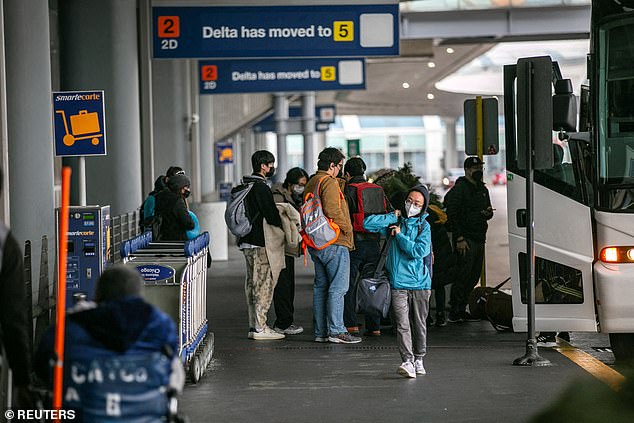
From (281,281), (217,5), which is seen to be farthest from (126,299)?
(217,5)

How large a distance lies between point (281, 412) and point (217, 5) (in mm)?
8427

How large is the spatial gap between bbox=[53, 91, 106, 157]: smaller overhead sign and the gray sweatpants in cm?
347

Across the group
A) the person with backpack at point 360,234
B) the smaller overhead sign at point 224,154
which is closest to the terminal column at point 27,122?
the person with backpack at point 360,234

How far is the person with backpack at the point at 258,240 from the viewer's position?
11.9 meters

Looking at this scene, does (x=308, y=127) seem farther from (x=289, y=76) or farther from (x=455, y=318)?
(x=455, y=318)

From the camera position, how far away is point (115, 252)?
13820 millimetres

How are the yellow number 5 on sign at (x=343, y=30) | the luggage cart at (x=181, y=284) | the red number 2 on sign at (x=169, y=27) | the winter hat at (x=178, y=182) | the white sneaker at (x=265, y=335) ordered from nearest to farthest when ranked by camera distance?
the luggage cart at (x=181, y=284)
the winter hat at (x=178, y=182)
the white sneaker at (x=265, y=335)
the red number 2 on sign at (x=169, y=27)
the yellow number 5 on sign at (x=343, y=30)

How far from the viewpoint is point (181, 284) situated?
8.88m

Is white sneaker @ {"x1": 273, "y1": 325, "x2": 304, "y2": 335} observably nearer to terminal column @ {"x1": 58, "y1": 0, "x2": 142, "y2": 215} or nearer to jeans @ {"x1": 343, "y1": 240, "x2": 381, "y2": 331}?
jeans @ {"x1": 343, "y1": 240, "x2": 381, "y2": 331}

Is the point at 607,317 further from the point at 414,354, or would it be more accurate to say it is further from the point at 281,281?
the point at 281,281

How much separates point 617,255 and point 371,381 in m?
2.27

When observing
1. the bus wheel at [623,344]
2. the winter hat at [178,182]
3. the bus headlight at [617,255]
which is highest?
the winter hat at [178,182]

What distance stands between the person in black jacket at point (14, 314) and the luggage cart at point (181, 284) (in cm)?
353

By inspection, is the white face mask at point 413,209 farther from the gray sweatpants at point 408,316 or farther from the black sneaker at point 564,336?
the black sneaker at point 564,336
